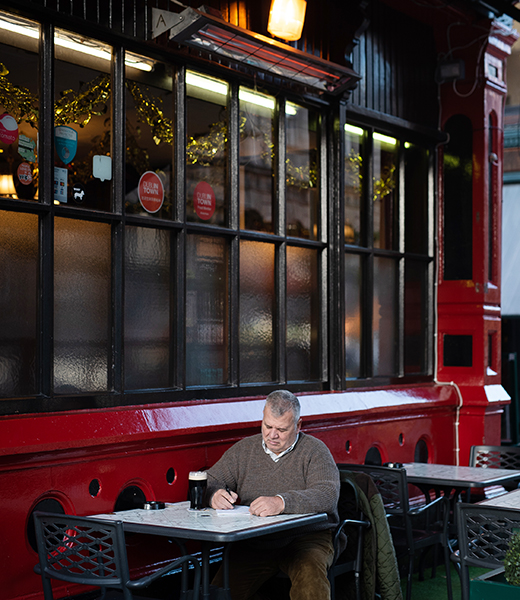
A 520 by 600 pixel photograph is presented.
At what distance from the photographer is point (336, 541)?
4363 millimetres

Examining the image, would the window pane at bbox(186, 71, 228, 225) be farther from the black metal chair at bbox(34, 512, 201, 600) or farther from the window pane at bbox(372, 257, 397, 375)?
the black metal chair at bbox(34, 512, 201, 600)

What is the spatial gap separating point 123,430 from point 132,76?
7.01ft

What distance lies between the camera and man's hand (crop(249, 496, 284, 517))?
385 cm

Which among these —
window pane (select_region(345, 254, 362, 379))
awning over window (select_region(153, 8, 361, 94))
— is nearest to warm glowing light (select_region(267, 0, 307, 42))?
awning over window (select_region(153, 8, 361, 94))

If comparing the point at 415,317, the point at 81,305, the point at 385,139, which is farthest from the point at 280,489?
the point at 385,139

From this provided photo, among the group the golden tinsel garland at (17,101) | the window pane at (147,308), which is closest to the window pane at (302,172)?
the window pane at (147,308)

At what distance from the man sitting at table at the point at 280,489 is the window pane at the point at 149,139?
1483 millimetres

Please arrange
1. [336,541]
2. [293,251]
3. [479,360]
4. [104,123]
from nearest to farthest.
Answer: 1. [336,541]
2. [104,123]
3. [293,251]
4. [479,360]

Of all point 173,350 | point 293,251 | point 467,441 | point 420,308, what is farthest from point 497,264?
point 173,350

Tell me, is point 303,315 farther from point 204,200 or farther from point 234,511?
point 234,511

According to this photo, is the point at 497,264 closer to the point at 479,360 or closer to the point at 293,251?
the point at 479,360

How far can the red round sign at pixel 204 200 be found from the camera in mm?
5230

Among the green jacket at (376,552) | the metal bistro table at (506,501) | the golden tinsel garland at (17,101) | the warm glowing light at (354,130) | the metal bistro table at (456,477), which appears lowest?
the green jacket at (376,552)

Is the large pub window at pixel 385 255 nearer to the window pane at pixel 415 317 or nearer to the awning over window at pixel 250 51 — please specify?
the window pane at pixel 415 317
